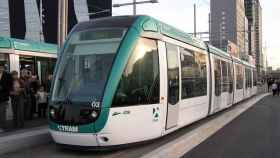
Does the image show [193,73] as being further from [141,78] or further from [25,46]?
[25,46]

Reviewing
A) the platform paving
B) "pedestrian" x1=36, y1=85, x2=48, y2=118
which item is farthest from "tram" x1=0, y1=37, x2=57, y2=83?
the platform paving

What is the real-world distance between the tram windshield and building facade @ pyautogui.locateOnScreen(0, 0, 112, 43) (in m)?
29.7

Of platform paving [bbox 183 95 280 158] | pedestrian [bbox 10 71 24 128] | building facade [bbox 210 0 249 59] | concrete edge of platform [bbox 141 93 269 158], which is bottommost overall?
platform paving [bbox 183 95 280 158]

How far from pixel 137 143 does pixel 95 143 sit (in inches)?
41.1

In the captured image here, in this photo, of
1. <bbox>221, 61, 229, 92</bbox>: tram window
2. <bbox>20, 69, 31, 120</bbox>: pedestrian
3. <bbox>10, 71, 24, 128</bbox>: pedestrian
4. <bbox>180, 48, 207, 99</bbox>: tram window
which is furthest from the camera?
<bbox>221, 61, 229, 92</bbox>: tram window

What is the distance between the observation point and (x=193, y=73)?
1308cm

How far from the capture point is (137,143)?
9430mm

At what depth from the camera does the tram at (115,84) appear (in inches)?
344

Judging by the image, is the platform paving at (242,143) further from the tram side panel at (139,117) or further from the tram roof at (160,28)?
the tram roof at (160,28)

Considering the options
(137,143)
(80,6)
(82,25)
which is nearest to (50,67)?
(82,25)

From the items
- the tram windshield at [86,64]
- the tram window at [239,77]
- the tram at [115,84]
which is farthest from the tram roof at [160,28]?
the tram window at [239,77]

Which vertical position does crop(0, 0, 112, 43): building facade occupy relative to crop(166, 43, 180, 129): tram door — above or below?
above

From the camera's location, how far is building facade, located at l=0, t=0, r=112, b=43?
1697 inches

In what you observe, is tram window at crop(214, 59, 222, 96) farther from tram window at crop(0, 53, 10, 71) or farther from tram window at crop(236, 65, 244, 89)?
tram window at crop(0, 53, 10, 71)
